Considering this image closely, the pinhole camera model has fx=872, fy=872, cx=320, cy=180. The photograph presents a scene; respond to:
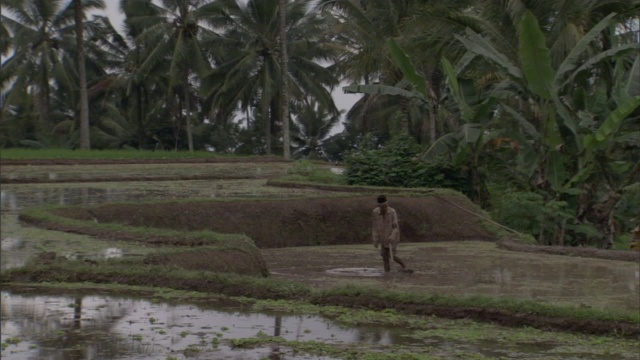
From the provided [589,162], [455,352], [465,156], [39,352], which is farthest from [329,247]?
[39,352]

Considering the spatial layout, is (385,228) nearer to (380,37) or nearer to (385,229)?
(385,229)

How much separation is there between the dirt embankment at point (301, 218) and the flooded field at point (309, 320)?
83.6 inches

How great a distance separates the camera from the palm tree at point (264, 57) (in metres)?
32.4

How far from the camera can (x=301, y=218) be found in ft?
55.1

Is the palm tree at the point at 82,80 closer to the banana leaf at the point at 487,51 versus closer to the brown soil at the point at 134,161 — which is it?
the brown soil at the point at 134,161

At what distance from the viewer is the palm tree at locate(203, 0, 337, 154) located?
32.4 meters

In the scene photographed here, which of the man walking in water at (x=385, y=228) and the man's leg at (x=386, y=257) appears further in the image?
the man's leg at (x=386, y=257)

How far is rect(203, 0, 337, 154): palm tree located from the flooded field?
19.3 meters

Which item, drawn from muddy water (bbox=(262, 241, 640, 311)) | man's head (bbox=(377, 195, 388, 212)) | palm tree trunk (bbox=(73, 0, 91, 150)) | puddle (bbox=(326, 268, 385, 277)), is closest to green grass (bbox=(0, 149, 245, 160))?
palm tree trunk (bbox=(73, 0, 91, 150))

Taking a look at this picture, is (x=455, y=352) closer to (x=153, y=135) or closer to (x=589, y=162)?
(x=589, y=162)

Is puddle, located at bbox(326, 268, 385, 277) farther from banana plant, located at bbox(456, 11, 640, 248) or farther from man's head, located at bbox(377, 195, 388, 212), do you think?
banana plant, located at bbox(456, 11, 640, 248)

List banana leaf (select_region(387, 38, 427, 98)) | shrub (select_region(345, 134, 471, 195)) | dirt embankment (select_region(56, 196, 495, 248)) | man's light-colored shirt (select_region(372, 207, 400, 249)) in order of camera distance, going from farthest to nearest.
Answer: shrub (select_region(345, 134, 471, 195))
banana leaf (select_region(387, 38, 427, 98))
dirt embankment (select_region(56, 196, 495, 248))
man's light-colored shirt (select_region(372, 207, 400, 249))

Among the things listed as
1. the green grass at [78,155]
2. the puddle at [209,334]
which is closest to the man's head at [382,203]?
the puddle at [209,334]

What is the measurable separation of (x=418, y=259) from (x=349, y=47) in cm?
1490
